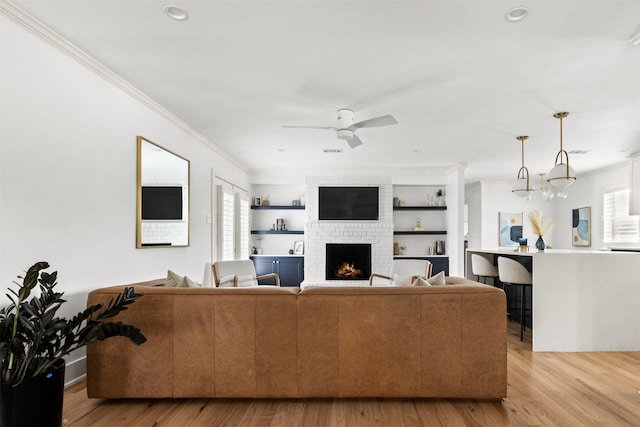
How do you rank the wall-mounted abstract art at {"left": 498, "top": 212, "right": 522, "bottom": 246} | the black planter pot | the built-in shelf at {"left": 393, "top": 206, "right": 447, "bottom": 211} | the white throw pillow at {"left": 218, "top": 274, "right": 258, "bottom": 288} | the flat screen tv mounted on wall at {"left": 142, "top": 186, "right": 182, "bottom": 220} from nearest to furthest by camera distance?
the black planter pot → the flat screen tv mounted on wall at {"left": 142, "top": 186, "right": 182, "bottom": 220} → the white throw pillow at {"left": 218, "top": 274, "right": 258, "bottom": 288} → the built-in shelf at {"left": 393, "top": 206, "right": 447, "bottom": 211} → the wall-mounted abstract art at {"left": 498, "top": 212, "right": 522, "bottom": 246}

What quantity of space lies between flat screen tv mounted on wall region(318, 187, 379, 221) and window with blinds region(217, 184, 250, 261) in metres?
1.49

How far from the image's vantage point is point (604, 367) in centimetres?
338

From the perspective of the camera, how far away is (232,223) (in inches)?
258

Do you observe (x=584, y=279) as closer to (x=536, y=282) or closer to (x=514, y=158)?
(x=536, y=282)

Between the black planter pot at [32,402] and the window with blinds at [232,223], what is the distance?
3.81 m

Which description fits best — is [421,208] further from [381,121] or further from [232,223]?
[381,121]

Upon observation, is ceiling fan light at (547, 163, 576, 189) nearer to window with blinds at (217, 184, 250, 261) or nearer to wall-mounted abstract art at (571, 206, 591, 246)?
window with blinds at (217, 184, 250, 261)

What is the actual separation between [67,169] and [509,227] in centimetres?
876

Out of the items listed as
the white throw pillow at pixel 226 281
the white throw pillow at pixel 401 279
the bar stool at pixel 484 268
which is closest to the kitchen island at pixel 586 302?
the bar stool at pixel 484 268

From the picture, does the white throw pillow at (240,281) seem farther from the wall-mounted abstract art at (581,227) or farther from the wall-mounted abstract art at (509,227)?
the wall-mounted abstract art at (581,227)

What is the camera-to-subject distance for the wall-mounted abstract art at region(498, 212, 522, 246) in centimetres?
897

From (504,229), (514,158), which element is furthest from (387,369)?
(504,229)

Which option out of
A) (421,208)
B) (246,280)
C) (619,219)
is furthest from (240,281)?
(619,219)

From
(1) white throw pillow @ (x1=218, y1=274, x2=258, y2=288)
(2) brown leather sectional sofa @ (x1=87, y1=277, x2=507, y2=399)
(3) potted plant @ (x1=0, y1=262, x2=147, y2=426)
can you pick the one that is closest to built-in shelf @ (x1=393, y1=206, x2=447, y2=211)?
(1) white throw pillow @ (x1=218, y1=274, x2=258, y2=288)
